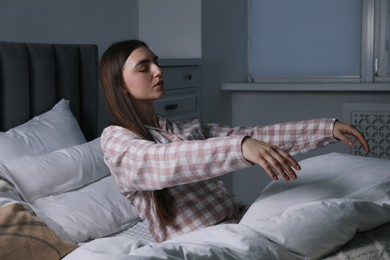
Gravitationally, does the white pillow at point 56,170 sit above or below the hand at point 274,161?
below

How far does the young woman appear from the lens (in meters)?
1.49

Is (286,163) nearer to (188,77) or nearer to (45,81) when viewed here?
(45,81)

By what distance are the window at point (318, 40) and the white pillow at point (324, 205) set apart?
2499mm

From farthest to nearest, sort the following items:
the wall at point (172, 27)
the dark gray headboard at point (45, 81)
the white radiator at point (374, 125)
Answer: the white radiator at point (374, 125) < the wall at point (172, 27) < the dark gray headboard at point (45, 81)

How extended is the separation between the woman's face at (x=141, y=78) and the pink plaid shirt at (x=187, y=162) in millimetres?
95

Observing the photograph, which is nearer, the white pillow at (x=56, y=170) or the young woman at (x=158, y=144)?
the young woman at (x=158, y=144)

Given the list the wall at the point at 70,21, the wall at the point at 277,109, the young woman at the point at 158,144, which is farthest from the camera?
the wall at the point at 277,109

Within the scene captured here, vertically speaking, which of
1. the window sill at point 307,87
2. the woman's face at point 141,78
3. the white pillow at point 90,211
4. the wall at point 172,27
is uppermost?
the wall at point 172,27

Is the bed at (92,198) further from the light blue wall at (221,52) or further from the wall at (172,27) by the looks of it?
the light blue wall at (221,52)

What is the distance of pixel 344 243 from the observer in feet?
3.67

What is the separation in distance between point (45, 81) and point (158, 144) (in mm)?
1189

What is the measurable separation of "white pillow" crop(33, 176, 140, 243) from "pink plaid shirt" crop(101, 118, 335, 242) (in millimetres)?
345

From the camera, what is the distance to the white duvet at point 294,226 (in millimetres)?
939

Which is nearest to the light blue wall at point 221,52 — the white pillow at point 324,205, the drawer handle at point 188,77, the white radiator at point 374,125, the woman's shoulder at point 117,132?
the drawer handle at point 188,77
